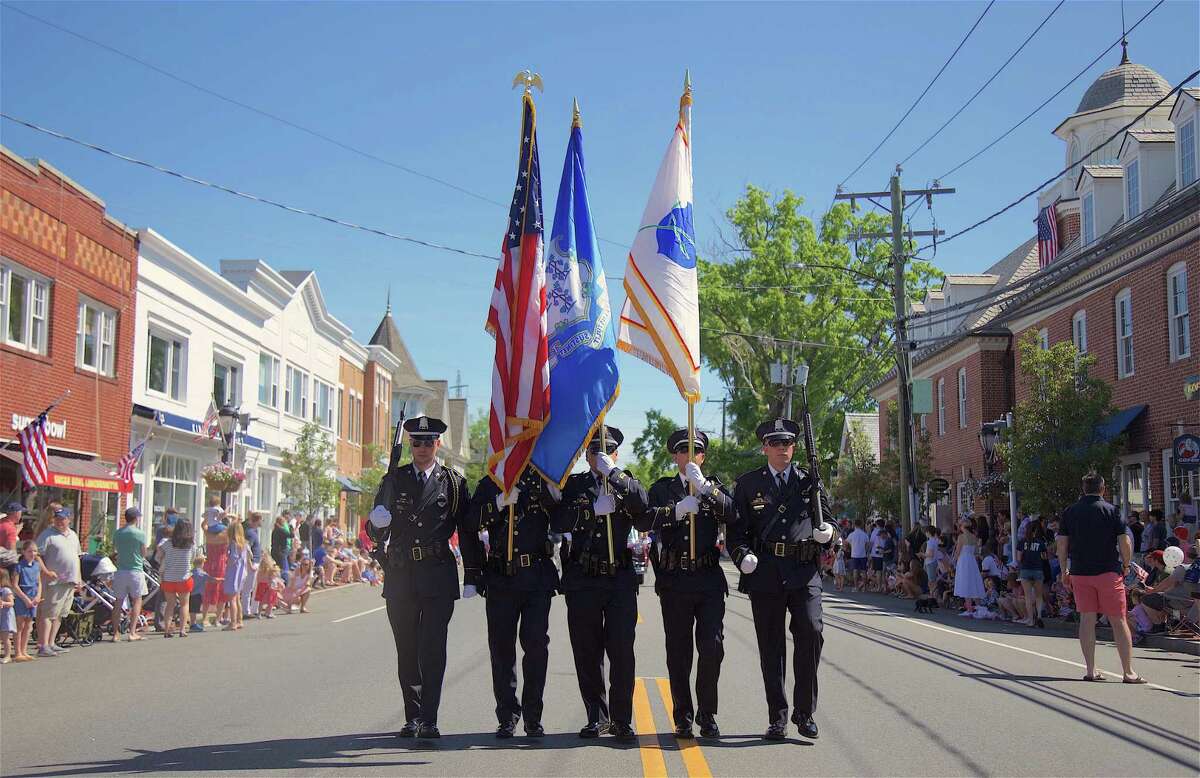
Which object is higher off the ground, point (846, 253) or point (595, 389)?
point (846, 253)

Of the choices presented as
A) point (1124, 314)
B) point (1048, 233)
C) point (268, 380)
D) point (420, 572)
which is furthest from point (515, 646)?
point (268, 380)

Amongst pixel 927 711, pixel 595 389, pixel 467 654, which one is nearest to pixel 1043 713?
pixel 927 711

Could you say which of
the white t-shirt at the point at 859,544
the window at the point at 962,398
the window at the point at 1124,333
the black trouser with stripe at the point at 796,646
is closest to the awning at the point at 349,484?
the white t-shirt at the point at 859,544

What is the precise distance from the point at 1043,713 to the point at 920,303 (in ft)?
140

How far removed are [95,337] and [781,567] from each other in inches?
837

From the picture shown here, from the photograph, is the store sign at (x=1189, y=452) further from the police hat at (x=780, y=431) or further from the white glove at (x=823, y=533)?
the white glove at (x=823, y=533)

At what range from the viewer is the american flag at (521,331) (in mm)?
9000

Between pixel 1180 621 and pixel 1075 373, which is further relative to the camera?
pixel 1075 373

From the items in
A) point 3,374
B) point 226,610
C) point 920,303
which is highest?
point 920,303

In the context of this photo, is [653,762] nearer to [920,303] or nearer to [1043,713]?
[1043,713]

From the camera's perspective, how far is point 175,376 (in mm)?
30703

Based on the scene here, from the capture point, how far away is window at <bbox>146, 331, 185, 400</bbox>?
95.0 ft

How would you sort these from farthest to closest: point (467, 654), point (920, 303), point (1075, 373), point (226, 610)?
point (920, 303) < point (1075, 373) < point (226, 610) < point (467, 654)

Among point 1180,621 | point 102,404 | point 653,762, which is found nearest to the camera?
point 653,762
